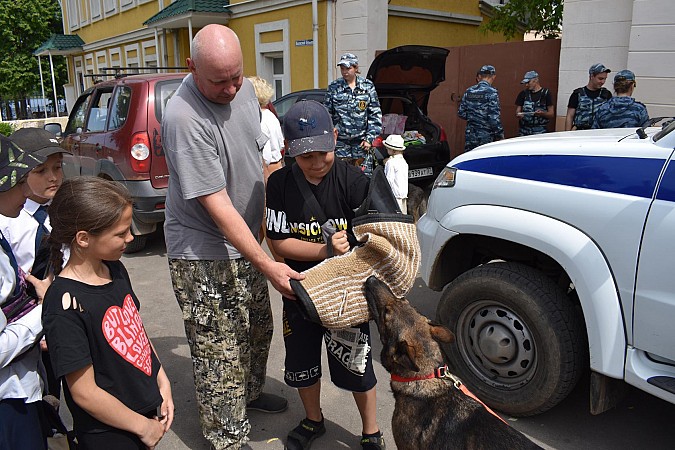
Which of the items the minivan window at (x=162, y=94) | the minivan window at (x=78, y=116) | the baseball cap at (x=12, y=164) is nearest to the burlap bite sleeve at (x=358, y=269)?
the baseball cap at (x=12, y=164)

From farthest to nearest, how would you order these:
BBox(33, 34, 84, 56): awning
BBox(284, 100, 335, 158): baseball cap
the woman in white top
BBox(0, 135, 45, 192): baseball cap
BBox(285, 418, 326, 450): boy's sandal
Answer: BBox(33, 34, 84, 56): awning → the woman in white top → BBox(285, 418, 326, 450): boy's sandal → BBox(284, 100, 335, 158): baseball cap → BBox(0, 135, 45, 192): baseball cap

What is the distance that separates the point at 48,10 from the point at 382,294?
42.1m

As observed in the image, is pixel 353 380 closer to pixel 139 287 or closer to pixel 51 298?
pixel 51 298

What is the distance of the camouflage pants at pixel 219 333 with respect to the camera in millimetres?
2646

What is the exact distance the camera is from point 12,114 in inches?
1727

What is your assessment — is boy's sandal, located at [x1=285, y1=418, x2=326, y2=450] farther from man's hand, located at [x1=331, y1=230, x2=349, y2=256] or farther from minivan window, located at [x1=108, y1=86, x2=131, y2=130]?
minivan window, located at [x1=108, y1=86, x2=131, y2=130]

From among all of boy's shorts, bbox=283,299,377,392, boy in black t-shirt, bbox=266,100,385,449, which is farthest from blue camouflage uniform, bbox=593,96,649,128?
boy's shorts, bbox=283,299,377,392

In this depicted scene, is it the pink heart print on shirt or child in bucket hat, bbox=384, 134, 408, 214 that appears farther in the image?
child in bucket hat, bbox=384, 134, 408, 214

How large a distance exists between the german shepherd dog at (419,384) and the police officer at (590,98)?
647cm

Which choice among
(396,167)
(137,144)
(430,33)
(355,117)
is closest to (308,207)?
(137,144)

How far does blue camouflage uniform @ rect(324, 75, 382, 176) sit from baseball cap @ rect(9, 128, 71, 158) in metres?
4.64

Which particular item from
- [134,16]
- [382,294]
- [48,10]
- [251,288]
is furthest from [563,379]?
[48,10]

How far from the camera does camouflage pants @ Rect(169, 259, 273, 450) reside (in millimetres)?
2646

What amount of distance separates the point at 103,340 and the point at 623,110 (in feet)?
20.9
